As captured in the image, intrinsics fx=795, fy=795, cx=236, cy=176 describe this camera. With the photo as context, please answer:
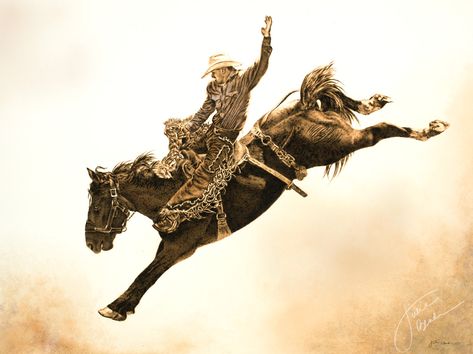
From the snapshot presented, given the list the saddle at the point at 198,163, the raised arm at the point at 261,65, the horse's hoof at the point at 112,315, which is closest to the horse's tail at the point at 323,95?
the raised arm at the point at 261,65

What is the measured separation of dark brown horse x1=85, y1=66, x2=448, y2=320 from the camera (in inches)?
215

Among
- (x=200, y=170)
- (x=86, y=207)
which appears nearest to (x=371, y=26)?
(x=200, y=170)

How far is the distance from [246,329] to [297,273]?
0.53m

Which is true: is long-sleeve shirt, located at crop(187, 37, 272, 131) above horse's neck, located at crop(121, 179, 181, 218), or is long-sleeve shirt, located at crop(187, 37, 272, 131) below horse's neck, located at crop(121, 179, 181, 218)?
above

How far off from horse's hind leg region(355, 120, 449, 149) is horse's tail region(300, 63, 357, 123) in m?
0.14

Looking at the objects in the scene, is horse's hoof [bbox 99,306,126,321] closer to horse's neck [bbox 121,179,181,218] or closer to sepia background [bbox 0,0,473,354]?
sepia background [bbox 0,0,473,354]

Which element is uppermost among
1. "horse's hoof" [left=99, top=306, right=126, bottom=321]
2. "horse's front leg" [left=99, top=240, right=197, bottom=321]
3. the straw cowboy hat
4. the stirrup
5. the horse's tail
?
the straw cowboy hat

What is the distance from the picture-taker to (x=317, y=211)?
18.1 feet

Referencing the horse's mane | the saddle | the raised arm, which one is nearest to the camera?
the raised arm

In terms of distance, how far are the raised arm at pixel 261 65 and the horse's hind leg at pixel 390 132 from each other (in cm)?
80

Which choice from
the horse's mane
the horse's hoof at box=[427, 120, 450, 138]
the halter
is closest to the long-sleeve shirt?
the horse's mane

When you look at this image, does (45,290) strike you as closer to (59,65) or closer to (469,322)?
(59,65)

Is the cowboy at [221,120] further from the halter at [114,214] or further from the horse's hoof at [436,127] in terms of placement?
the horse's hoof at [436,127]
